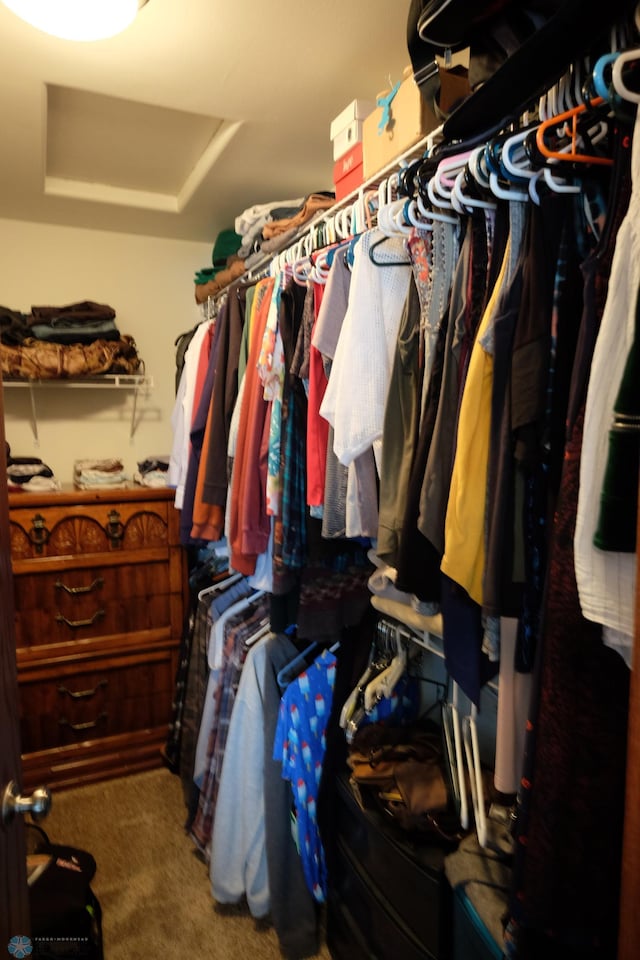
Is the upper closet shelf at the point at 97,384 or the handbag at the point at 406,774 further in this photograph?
the upper closet shelf at the point at 97,384

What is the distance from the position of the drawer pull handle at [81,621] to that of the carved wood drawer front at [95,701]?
17 centimetres

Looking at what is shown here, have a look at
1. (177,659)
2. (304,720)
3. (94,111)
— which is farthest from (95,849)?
(94,111)

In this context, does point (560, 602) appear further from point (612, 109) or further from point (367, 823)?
point (367, 823)

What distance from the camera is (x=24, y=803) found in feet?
2.51

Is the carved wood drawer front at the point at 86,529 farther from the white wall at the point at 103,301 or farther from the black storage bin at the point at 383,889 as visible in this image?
the black storage bin at the point at 383,889

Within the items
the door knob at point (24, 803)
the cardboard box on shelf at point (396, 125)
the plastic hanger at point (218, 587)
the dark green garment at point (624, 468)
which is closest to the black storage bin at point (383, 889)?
the door knob at point (24, 803)

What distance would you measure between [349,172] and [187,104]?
2.17 feet

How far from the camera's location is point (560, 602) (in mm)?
697

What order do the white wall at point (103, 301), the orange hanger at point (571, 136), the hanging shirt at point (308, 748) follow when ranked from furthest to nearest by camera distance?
1. the white wall at point (103, 301)
2. the hanging shirt at point (308, 748)
3. the orange hanger at point (571, 136)

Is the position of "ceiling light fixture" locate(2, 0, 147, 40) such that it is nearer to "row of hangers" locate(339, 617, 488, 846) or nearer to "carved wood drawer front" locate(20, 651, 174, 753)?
"row of hangers" locate(339, 617, 488, 846)

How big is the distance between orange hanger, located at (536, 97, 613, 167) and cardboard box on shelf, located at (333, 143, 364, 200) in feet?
2.56

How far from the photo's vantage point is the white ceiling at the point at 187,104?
1399 mm

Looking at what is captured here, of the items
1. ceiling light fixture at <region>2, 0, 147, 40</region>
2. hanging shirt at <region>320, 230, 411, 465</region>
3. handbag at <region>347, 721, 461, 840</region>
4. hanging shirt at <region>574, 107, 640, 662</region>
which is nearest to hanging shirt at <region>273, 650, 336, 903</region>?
handbag at <region>347, 721, 461, 840</region>

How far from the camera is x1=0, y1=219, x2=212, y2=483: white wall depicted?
2.66 meters
